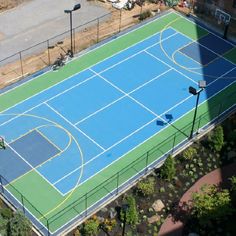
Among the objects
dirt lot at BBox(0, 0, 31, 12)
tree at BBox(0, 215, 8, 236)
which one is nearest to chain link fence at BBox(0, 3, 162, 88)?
dirt lot at BBox(0, 0, 31, 12)

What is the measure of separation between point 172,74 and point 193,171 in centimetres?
955

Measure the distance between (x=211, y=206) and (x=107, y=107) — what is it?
11288mm

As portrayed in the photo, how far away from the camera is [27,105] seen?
38.6 m

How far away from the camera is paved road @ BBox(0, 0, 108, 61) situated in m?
43.9

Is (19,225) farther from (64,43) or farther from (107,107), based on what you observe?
(64,43)

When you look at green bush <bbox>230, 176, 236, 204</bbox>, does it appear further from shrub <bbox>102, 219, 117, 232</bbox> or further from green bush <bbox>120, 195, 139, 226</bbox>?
shrub <bbox>102, 219, 117, 232</bbox>

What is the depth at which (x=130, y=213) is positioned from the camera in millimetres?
31047

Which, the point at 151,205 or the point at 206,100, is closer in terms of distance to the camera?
the point at 151,205

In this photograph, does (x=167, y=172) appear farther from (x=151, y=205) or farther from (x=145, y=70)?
(x=145, y=70)

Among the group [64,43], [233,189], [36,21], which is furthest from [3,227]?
[36,21]

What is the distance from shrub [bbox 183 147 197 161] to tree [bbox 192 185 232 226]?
4026mm

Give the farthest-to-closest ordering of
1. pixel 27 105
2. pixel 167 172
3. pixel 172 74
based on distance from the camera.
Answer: pixel 172 74, pixel 27 105, pixel 167 172

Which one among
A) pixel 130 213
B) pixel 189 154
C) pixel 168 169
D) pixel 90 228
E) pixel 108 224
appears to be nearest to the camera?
pixel 90 228

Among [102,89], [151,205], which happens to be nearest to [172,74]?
[102,89]
